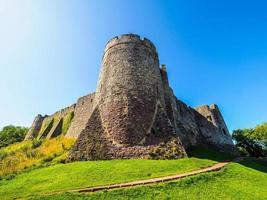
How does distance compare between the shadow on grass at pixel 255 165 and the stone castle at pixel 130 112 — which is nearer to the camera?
the stone castle at pixel 130 112

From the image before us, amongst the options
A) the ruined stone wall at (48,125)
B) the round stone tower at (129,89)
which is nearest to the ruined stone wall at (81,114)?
the ruined stone wall at (48,125)

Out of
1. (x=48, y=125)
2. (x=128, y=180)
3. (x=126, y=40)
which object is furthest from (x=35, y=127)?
(x=128, y=180)

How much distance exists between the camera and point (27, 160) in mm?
16203

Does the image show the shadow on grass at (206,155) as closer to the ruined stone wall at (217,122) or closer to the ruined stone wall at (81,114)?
the ruined stone wall at (217,122)

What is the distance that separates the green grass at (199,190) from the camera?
28.4ft

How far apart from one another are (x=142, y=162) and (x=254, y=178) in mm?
5577

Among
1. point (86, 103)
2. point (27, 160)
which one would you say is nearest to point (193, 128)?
point (86, 103)

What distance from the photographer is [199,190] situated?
9383 mm

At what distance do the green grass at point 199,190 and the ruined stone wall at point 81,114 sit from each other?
47.4ft

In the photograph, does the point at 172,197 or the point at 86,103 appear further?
the point at 86,103

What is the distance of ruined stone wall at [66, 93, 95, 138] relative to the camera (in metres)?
23.2

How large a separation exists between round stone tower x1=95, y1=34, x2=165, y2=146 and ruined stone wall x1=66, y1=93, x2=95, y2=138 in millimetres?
6120

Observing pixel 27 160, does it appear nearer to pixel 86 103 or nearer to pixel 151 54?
pixel 86 103

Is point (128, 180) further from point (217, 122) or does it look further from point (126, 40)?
point (217, 122)
